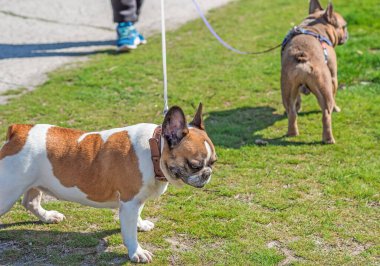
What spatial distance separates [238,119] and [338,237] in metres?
2.79

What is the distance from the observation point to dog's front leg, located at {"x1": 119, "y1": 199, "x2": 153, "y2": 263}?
4496 millimetres

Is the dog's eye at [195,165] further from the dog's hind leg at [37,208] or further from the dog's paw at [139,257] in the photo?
the dog's hind leg at [37,208]

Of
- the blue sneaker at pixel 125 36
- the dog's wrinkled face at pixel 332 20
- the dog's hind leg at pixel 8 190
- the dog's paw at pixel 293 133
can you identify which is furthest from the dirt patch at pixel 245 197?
the blue sneaker at pixel 125 36

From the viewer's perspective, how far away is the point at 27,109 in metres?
7.64

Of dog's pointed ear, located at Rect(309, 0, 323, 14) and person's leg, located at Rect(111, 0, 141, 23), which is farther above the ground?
dog's pointed ear, located at Rect(309, 0, 323, 14)

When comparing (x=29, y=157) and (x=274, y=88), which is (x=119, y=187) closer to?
(x=29, y=157)

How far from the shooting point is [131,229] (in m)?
4.52

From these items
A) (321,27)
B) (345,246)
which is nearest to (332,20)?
(321,27)

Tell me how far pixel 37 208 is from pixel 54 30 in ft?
20.8

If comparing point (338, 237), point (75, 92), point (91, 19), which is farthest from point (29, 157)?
point (91, 19)

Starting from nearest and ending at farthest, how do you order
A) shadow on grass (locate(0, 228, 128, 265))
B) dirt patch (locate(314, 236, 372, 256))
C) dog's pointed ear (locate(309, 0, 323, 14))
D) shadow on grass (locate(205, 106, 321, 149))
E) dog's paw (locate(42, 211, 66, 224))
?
shadow on grass (locate(0, 228, 128, 265))
dirt patch (locate(314, 236, 372, 256))
dog's paw (locate(42, 211, 66, 224))
shadow on grass (locate(205, 106, 321, 149))
dog's pointed ear (locate(309, 0, 323, 14))

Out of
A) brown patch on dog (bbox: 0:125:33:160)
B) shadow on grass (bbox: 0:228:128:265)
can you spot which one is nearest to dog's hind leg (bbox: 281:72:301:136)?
shadow on grass (bbox: 0:228:128:265)

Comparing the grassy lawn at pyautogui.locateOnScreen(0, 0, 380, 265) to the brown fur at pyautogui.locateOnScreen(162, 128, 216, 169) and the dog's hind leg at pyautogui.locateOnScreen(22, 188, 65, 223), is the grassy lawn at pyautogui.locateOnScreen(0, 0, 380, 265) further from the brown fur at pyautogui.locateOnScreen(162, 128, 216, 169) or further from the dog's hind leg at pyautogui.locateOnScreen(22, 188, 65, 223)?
the brown fur at pyautogui.locateOnScreen(162, 128, 216, 169)

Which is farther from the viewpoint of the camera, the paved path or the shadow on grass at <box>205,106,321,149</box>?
the paved path
